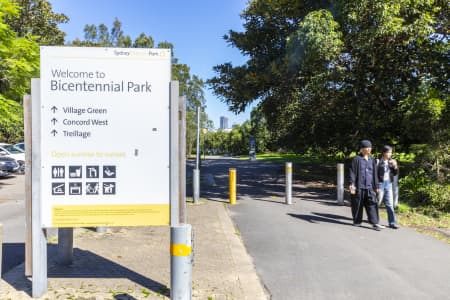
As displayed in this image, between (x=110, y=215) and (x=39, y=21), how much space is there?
28737mm

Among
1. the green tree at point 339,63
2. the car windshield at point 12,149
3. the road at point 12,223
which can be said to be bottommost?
the road at point 12,223

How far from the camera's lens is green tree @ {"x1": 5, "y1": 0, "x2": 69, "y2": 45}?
27.9 meters

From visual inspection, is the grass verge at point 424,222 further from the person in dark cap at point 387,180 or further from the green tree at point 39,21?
the green tree at point 39,21

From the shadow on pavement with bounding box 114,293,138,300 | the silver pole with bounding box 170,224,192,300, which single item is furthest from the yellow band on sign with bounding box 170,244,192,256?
the shadow on pavement with bounding box 114,293,138,300

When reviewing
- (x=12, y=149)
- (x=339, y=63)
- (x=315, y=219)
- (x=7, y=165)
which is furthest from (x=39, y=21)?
(x=315, y=219)

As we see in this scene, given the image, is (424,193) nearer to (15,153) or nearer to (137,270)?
(137,270)

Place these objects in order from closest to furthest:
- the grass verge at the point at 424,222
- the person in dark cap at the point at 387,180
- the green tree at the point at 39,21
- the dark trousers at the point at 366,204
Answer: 1. the grass verge at the point at 424,222
2. the dark trousers at the point at 366,204
3. the person in dark cap at the point at 387,180
4. the green tree at the point at 39,21

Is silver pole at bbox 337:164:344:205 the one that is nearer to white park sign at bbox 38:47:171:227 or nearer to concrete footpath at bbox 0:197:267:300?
concrete footpath at bbox 0:197:267:300

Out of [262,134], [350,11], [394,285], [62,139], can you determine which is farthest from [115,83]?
[262,134]

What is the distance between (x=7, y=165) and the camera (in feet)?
60.4

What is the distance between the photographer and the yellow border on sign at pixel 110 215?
13.9 feet

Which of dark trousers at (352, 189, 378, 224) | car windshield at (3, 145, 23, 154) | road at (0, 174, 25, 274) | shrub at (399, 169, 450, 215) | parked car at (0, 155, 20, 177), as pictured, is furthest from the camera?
car windshield at (3, 145, 23, 154)

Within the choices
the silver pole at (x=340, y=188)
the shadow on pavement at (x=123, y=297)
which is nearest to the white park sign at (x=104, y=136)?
the shadow on pavement at (x=123, y=297)

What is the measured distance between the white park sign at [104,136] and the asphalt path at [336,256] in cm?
188
